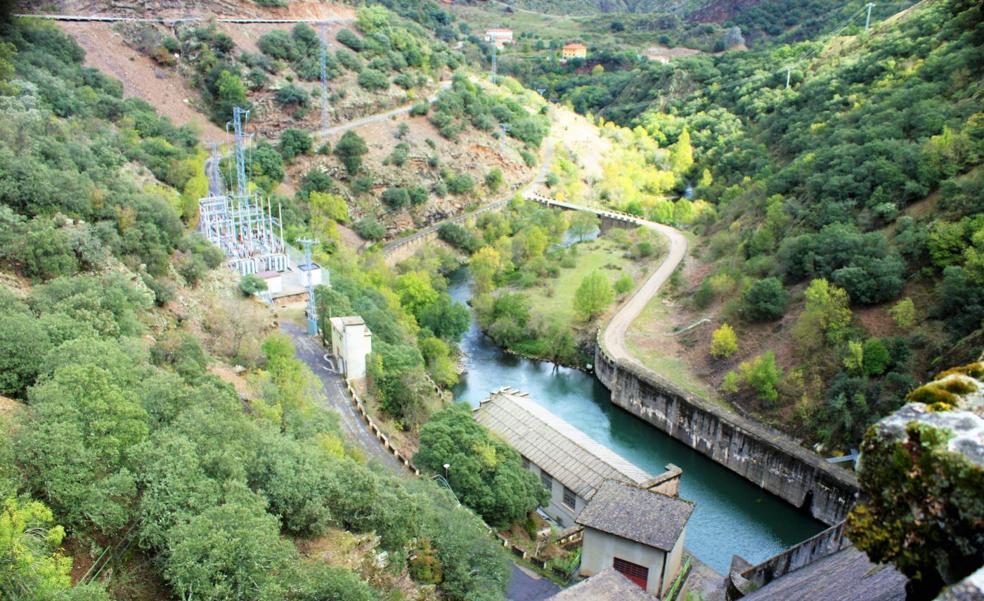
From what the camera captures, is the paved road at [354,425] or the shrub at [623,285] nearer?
the paved road at [354,425]

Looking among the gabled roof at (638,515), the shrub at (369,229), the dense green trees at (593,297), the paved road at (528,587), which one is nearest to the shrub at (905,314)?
the gabled roof at (638,515)

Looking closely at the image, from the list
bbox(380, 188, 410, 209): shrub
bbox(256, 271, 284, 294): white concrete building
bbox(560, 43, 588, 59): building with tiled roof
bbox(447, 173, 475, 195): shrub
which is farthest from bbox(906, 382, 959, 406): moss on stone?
bbox(560, 43, 588, 59): building with tiled roof

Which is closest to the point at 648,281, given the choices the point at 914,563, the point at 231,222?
the point at 231,222

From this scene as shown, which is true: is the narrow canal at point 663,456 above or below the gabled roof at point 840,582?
below

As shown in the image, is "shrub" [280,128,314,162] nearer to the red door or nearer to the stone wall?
the stone wall

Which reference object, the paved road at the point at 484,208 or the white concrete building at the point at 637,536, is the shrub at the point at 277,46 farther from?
the white concrete building at the point at 637,536

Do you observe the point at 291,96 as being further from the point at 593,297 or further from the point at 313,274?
the point at 593,297

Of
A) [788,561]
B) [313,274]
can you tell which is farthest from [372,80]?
[788,561]

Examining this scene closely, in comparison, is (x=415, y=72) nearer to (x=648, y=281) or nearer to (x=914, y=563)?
(x=648, y=281)
